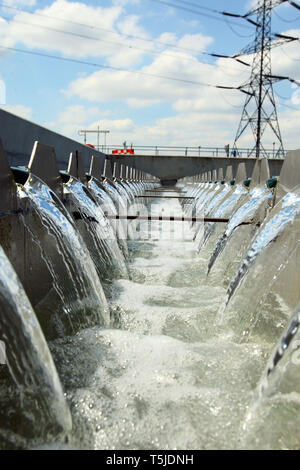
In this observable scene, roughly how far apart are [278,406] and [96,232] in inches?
167

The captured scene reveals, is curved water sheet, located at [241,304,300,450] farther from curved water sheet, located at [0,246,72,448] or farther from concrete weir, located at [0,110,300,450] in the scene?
curved water sheet, located at [0,246,72,448]

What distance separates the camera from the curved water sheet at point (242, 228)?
5.91 m

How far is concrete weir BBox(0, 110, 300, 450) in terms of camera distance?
7.73ft

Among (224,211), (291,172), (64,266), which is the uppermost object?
(291,172)

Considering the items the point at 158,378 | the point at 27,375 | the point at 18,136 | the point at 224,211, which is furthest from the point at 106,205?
the point at 27,375

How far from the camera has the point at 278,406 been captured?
98.9 inches

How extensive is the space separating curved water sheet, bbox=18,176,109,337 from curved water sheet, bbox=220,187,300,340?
48.2 inches

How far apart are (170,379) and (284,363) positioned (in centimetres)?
75

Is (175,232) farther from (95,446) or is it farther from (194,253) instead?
(95,446)

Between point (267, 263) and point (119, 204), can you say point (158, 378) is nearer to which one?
point (267, 263)

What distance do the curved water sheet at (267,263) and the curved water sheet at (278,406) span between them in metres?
1.30

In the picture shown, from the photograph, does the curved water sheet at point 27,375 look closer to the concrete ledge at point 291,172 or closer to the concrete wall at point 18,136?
the concrete ledge at point 291,172

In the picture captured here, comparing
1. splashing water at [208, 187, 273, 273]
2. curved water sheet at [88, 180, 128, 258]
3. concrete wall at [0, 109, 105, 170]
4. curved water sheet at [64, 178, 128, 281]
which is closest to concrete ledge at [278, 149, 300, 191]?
splashing water at [208, 187, 273, 273]

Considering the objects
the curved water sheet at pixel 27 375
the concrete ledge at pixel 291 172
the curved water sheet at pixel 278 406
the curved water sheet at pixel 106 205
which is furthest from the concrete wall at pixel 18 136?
the curved water sheet at pixel 278 406
